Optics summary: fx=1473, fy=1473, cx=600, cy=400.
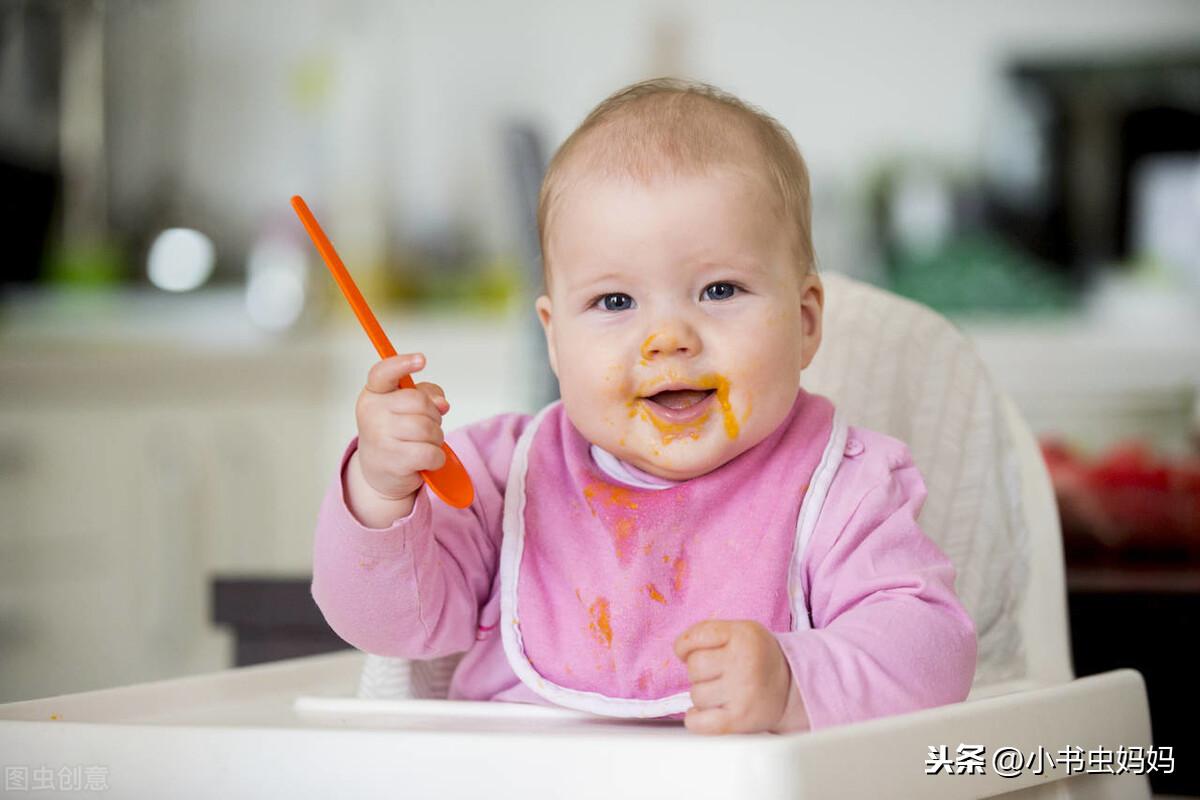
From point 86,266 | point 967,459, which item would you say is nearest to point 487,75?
point 86,266

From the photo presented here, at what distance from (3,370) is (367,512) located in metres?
2.45

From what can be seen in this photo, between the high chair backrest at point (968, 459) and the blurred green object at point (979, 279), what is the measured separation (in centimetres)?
238

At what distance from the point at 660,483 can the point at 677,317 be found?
12cm

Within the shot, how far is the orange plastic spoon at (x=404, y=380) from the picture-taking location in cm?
80

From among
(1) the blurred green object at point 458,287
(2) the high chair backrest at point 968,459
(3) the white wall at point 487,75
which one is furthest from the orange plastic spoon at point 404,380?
(3) the white wall at point 487,75

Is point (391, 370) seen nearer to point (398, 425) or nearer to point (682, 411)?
point (398, 425)

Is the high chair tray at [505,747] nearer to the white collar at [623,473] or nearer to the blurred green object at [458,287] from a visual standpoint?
the white collar at [623,473]

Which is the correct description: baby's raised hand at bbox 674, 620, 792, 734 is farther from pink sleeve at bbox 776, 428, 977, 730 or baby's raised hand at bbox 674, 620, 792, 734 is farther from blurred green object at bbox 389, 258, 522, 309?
blurred green object at bbox 389, 258, 522, 309

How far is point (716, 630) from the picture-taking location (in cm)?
70

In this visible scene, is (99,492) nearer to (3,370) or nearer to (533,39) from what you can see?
(3,370)

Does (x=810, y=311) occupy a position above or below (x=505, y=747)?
above

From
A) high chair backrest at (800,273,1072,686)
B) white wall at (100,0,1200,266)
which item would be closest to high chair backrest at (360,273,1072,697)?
high chair backrest at (800,273,1072,686)

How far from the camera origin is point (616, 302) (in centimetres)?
86

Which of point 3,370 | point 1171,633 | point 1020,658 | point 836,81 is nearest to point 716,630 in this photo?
point 1020,658
